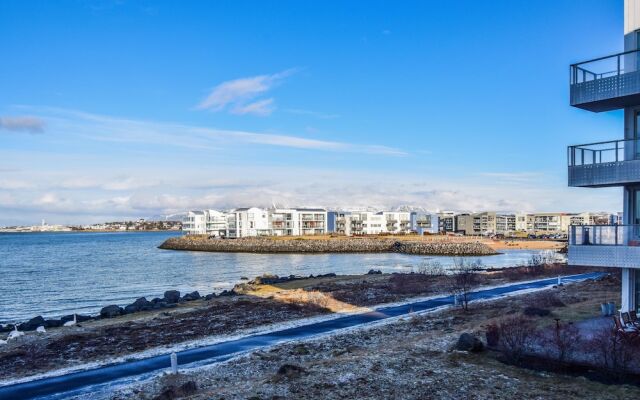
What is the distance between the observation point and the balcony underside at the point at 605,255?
16.3 m

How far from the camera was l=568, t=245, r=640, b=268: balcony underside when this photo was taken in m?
16.3

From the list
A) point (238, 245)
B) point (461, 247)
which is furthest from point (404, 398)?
point (238, 245)

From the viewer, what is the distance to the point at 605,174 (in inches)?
677

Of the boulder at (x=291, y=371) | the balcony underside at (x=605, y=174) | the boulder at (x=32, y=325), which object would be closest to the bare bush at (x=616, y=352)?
the balcony underside at (x=605, y=174)

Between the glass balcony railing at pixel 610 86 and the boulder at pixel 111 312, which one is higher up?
the glass balcony railing at pixel 610 86

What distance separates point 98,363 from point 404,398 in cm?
1169

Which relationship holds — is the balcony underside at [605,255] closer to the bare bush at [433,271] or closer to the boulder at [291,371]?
the boulder at [291,371]

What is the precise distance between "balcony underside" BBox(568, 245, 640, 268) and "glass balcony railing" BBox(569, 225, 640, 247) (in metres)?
0.33

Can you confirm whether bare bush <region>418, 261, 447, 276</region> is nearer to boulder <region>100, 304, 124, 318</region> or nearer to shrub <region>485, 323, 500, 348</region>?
boulder <region>100, 304, 124, 318</region>

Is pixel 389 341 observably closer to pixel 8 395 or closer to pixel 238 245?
pixel 8 395

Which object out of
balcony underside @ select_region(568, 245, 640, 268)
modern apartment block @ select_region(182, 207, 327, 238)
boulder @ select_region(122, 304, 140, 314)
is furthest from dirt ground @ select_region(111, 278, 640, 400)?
modern apartment block @ select_region(182, 207, 327, 238)

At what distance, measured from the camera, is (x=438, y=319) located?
2480 cm

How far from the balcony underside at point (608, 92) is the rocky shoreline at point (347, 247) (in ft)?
286

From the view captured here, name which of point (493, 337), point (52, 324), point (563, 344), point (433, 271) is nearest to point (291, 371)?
point (493, 337)
